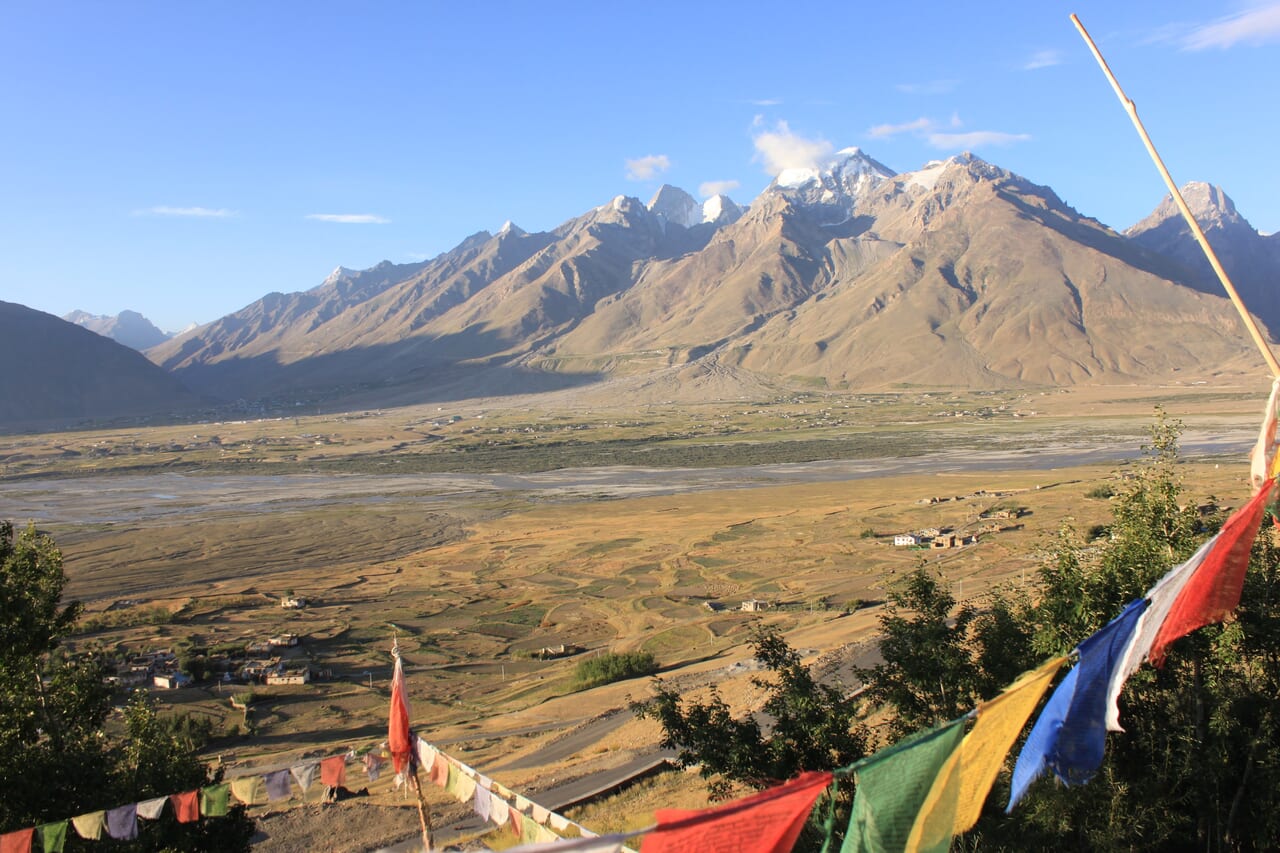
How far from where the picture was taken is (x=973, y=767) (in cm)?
727

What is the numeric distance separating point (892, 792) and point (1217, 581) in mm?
3960

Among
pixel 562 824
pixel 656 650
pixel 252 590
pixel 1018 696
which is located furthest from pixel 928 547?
pixel 1018 696

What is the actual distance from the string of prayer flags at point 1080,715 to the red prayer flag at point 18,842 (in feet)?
38.0

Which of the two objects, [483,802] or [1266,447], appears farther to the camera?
[483,802]

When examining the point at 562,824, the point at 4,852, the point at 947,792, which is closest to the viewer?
the point at 947,792

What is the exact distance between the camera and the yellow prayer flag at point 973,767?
7121mm

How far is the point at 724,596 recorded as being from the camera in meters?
47.9

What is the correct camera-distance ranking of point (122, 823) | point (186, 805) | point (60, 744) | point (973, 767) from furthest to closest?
point (60, 744)
point (186, 805)
point (122, 823)
point (973, 767)

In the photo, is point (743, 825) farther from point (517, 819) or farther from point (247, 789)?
point (247, 789)

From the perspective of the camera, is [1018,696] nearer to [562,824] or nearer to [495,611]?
[562,824]

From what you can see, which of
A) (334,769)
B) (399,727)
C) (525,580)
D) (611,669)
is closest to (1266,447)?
(399,727)

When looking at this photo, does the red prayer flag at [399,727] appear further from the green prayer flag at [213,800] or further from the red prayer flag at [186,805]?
the red prayer flag at [186,805]

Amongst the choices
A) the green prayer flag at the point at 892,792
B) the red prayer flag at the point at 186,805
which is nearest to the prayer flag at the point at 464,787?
the red prayer flag at the point at 186,805

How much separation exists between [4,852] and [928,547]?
51.1 meters
